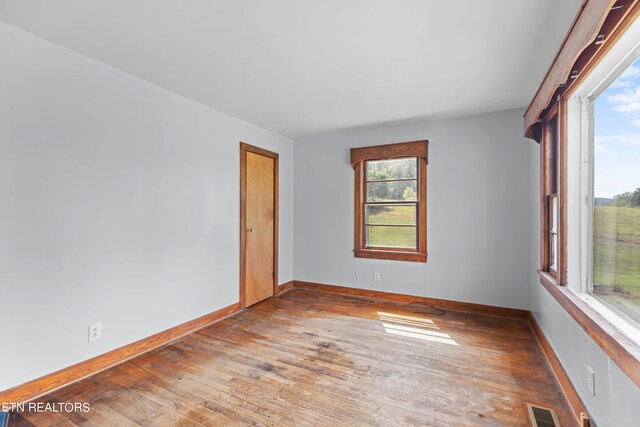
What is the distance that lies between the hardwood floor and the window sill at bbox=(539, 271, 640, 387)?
652 mm

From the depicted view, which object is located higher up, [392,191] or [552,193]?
[392,191]

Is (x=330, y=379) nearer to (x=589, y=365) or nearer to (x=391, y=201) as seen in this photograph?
(x=589, y=365)

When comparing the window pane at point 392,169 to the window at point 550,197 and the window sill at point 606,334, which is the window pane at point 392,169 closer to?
the window at point 550,197

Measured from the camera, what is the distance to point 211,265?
3.37 metres

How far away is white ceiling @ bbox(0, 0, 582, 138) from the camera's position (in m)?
1.72

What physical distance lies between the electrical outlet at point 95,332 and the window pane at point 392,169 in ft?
11.4

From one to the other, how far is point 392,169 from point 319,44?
2415mm

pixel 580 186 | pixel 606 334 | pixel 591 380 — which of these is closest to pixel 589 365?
pixel 591 380

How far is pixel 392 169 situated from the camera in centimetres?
419

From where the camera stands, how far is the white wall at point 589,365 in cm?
125

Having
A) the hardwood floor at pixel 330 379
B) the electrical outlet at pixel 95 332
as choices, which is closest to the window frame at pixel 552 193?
the hardwood floor at pixel 330 379

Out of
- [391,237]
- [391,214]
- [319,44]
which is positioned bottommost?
[391,237]

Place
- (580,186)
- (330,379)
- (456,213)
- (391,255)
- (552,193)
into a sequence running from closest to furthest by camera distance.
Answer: (580,186) → (330,379) → (552,193) → (456,213) → (391,255)

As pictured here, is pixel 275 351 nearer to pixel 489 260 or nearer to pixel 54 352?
pixel 54 352
